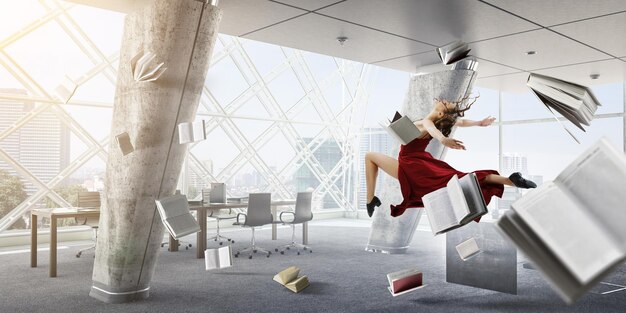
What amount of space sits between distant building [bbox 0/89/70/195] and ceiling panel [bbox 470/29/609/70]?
7.04 m

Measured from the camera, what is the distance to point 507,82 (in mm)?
8234

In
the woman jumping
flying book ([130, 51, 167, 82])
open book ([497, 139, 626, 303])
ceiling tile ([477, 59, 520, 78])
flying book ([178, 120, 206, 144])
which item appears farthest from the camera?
ceiling tile ([477, 59, 520, 78])

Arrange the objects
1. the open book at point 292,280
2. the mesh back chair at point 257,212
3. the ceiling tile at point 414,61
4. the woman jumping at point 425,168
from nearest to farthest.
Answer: the woman jumping at point 425,168 < the open book at point 292,280 < the ceiling tile at point 414,61 < the mesh back chair at point 257,212

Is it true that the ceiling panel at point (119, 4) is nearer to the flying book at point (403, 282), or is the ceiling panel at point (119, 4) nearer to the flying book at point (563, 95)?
the flying book at point (563, 95)

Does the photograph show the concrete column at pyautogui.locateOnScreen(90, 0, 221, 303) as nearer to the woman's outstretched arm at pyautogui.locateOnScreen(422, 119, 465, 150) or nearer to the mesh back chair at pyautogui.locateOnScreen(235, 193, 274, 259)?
the woman's outstretched arm at pyautogui.locateOnScreen(422, 119, 465, 150)

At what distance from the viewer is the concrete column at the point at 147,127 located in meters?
4.19

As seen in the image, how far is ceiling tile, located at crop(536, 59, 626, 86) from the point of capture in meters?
6.79

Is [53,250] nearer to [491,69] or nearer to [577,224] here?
[577,224]

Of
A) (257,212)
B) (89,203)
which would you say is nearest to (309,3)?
(257,212)

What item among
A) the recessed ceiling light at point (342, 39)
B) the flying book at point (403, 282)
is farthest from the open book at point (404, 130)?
the recessed ceiling light at point (342, 39)

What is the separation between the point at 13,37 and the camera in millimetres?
7980

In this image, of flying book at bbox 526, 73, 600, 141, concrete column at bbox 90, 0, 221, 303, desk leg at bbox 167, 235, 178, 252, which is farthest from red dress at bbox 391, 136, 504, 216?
desk leg at bbox 167, 235, 178, 252

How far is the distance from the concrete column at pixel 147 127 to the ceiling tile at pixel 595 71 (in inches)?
192

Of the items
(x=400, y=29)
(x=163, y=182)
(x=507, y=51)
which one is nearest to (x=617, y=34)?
(x=507, y=51)
